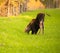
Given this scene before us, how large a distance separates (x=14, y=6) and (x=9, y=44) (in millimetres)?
31095

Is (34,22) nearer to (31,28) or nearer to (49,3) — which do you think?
(31,28)

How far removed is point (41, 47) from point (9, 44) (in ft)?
4.65

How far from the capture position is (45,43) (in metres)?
16.2

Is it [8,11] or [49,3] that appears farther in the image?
[49,3]

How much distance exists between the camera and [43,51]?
14.0m

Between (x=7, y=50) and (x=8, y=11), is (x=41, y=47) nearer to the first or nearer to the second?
(x=7, y=50)

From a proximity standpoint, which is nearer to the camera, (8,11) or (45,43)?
(45,43)

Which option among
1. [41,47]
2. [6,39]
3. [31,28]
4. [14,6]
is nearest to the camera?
[41,47]

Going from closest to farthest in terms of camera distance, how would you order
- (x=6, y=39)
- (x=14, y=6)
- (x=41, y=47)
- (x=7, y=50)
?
1. (x=7, y=50)
2. (x=41, y=47)
3. (x=6, y=39)
4. (x=14, y=6)

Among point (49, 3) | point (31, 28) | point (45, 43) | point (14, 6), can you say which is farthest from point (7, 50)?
point (49, 3)

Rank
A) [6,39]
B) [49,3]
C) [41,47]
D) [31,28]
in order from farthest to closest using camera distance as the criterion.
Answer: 1. [49,3]
2. [31,28]
3. [6,39]
4. [41,47]

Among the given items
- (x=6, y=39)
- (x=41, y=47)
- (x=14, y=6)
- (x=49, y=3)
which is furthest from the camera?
(x=49, y=3)

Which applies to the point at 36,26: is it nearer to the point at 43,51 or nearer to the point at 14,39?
the point at 14,39

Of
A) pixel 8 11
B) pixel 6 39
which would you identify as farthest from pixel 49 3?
pixel 6 39
